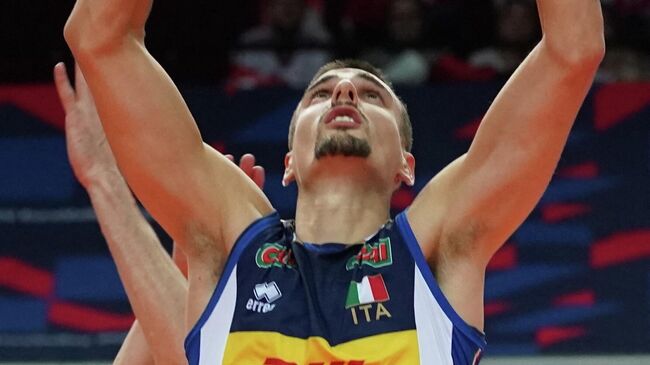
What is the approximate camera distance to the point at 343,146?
345 cm

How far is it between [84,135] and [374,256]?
1231mm

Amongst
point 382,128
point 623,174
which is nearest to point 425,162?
point 623,174

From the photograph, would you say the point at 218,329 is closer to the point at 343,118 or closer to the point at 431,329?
the point at 431,329

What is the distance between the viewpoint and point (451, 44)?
808 cm

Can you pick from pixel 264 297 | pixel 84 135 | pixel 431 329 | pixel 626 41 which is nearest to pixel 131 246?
pixel 84 135

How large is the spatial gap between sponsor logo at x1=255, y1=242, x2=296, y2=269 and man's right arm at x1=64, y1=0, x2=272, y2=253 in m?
0.08

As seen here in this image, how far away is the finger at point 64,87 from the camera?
3875 mm

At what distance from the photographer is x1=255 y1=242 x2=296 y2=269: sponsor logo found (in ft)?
10.6

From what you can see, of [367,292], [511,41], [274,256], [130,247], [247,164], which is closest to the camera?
[367,292]

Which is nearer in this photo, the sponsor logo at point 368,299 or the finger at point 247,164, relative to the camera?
the sponsor logo at point 368,299

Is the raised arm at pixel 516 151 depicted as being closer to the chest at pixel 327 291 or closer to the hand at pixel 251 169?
the chest at pixel 327 291

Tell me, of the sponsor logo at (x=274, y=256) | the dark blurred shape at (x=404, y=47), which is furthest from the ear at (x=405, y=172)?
the dark blurred shape at (x=404, y=47)

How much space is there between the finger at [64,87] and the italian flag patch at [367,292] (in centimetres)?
128

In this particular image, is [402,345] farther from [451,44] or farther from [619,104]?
[451,44]
